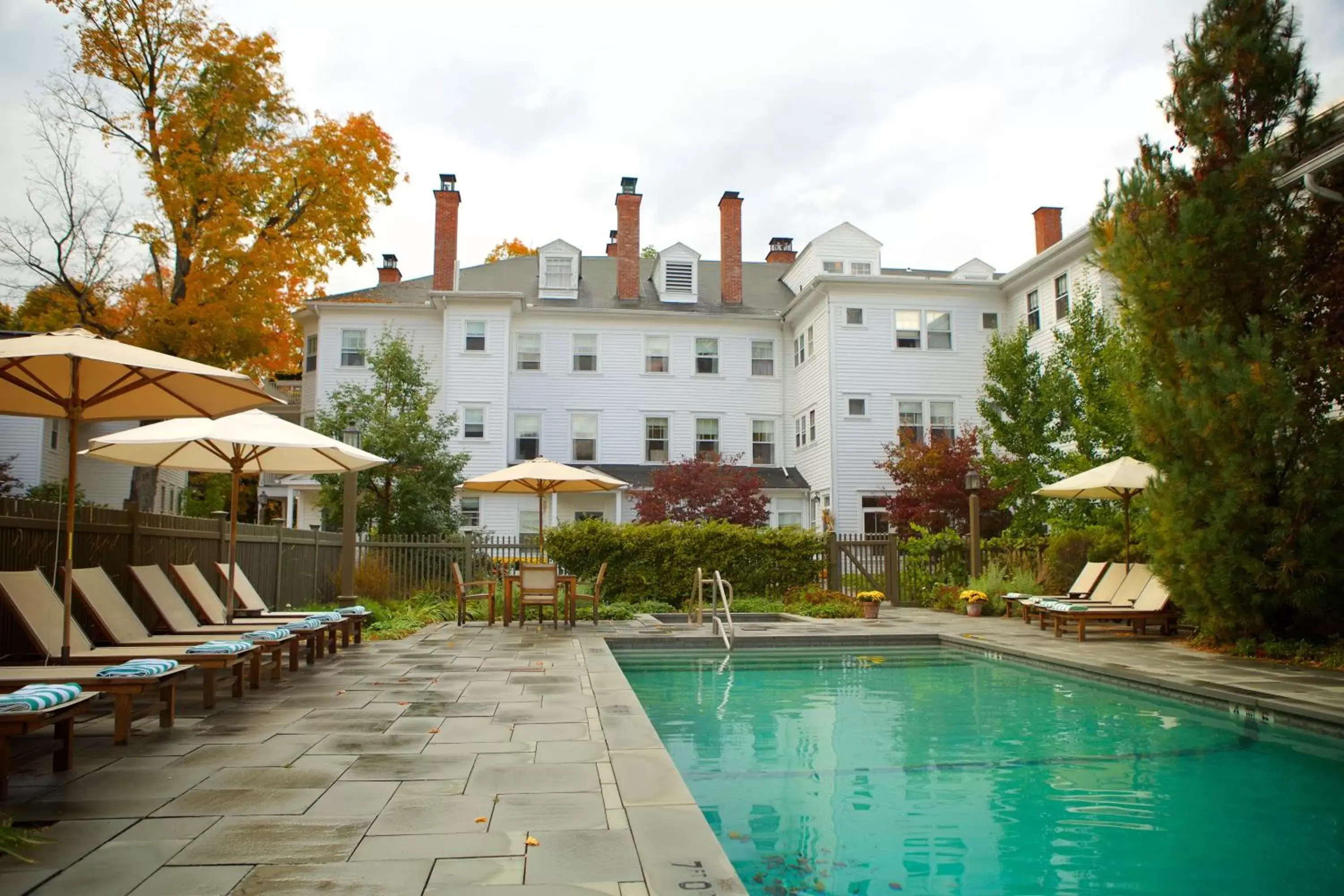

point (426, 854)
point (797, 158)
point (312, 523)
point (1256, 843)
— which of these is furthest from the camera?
point (312, 523)

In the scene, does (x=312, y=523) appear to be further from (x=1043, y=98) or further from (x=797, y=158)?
(x=1043, y=98)

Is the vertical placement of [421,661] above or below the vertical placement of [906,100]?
below

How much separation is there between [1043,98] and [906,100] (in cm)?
202

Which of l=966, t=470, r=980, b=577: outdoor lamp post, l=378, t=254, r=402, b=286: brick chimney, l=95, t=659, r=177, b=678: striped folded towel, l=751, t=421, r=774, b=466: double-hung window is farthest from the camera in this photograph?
l=378, t=254, r=402, b=286: brick chimney

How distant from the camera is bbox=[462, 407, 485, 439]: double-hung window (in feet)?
92.1

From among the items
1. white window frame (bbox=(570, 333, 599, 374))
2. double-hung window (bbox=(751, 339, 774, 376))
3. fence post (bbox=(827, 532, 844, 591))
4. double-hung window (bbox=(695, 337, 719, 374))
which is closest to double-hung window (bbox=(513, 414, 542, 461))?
white window frame (bbox=(570, 333, 599, 374))

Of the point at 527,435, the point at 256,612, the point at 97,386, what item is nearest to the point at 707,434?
the point at 527,435

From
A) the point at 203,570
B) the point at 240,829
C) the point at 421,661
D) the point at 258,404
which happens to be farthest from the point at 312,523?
the point at 240,829

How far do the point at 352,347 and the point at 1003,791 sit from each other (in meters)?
26.7

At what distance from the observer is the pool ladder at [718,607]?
12359 mm

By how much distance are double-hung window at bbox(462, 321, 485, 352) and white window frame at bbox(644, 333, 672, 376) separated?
516 cm

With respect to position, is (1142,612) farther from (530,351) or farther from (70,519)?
(530,351)

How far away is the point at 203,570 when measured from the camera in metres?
11.2

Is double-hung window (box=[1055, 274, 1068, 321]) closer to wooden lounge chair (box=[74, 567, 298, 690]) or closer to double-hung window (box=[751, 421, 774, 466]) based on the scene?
double-hung window (box=[751, 421, 774, 466])
